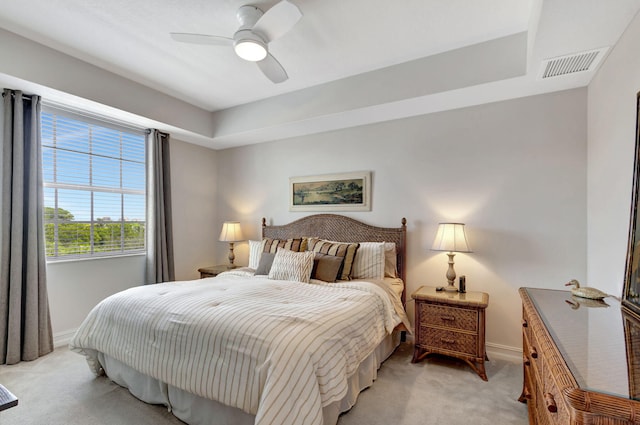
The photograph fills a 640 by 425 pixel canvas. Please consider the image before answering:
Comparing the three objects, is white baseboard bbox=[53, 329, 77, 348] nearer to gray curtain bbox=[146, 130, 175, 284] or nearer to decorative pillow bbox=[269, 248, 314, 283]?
gray curtain bbox=[146, 130, 175, 284]

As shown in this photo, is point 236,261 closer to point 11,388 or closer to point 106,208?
point 106,208

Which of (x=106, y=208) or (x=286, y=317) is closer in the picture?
(x=286, y=317)

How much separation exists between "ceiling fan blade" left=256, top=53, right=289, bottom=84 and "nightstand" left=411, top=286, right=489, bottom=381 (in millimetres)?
2312

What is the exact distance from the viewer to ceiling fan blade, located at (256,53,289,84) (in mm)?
2385

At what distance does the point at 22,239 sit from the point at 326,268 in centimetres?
287

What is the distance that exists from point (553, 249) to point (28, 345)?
4.93m

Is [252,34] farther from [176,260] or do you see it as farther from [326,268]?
[176,260]

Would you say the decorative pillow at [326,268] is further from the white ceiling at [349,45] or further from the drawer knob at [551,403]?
the drawer knob at [551,403]

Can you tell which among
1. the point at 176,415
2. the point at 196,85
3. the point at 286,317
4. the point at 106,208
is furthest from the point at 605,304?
the point at 106,208

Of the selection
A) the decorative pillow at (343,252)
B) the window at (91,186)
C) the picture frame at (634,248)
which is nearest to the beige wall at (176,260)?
the window at (91,186)

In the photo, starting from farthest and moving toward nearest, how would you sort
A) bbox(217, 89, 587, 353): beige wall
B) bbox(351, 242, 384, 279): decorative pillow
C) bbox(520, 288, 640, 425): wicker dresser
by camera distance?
1. bbox(351, 242, 384, 279): decorative pillow
2. bbox(217, 89, 587, 353): beige wall
3. bbox(520, 288, 640, 425): wicker dresser

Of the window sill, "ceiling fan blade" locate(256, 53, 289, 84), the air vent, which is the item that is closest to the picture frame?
the air vent

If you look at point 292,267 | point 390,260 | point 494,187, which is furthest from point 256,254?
point 494,187

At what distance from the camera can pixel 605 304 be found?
1665mm
